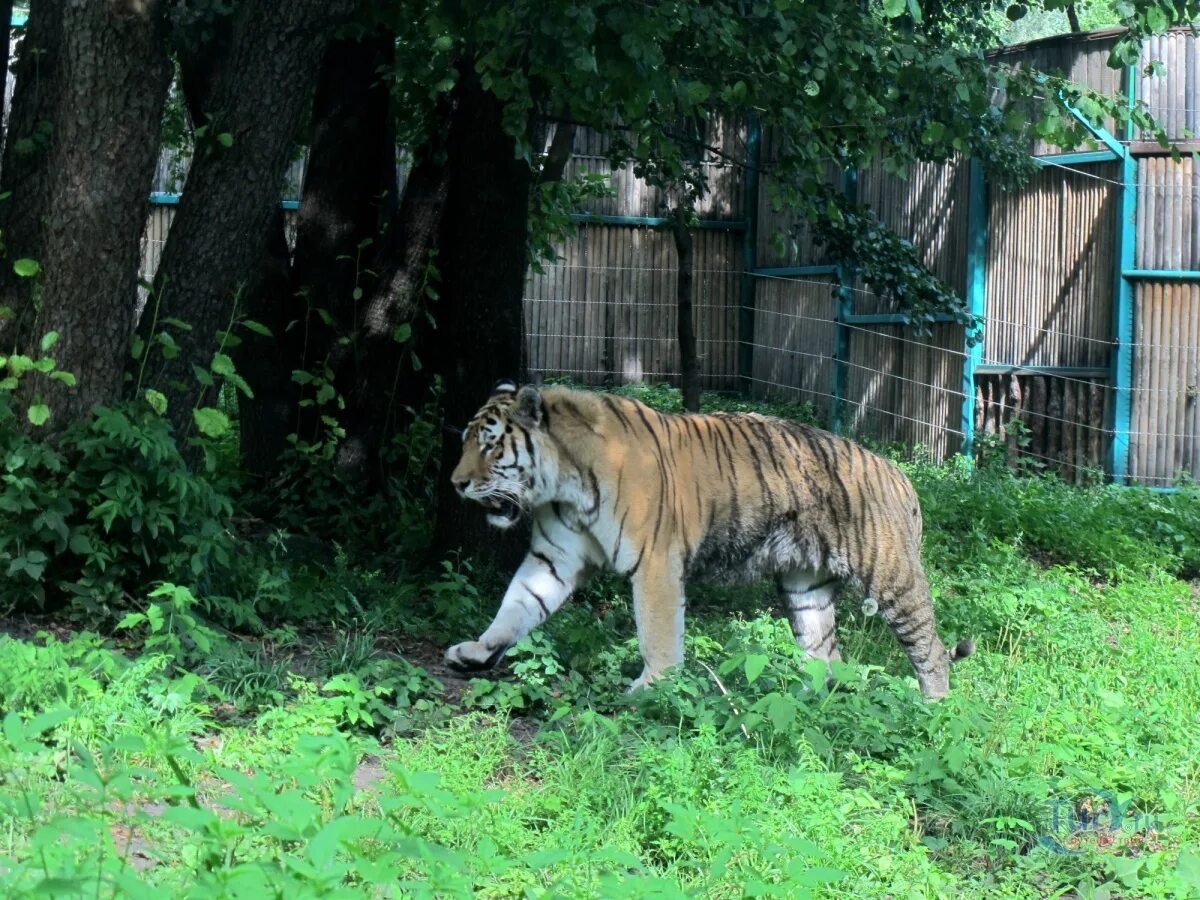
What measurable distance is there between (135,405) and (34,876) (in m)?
3.07

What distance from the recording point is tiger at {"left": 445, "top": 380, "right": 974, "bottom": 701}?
18.8ft

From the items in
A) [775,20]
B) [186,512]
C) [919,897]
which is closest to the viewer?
[919,897]

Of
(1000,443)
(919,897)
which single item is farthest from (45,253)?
(1000,443)

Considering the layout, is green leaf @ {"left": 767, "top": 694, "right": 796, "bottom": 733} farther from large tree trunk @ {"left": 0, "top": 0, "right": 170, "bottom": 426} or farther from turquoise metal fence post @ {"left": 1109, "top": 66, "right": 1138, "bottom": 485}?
turquoise metal fence post @ {"left": 1109, "top": 66, "right": 1138, "bottom": 485}

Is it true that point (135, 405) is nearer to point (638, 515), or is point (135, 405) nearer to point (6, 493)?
point (6, 493)

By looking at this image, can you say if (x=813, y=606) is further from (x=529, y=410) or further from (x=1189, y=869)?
(x=1189, y=869)

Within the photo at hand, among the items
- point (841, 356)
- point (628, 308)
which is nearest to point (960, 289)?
point (841, 356)

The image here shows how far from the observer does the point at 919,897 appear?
3693 mm

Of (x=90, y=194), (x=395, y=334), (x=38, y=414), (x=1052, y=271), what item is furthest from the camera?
(x=1052, y=271)

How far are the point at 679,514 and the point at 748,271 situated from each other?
10.1m

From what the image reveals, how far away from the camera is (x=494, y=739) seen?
473cm

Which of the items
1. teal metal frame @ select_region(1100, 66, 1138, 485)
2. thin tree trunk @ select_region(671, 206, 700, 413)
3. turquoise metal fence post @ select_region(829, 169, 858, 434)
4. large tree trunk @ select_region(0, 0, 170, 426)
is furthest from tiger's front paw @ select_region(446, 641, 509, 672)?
turquoise metal fence post @ select_region(829, 169, 858, 434)

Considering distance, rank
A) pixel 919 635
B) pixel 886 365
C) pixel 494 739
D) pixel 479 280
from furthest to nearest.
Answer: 1. pixel 886 365
2. pixel 479 280
3. pixel 919 635
4. pixel 494 739

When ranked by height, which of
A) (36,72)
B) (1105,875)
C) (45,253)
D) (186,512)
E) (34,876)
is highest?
(36,72)
